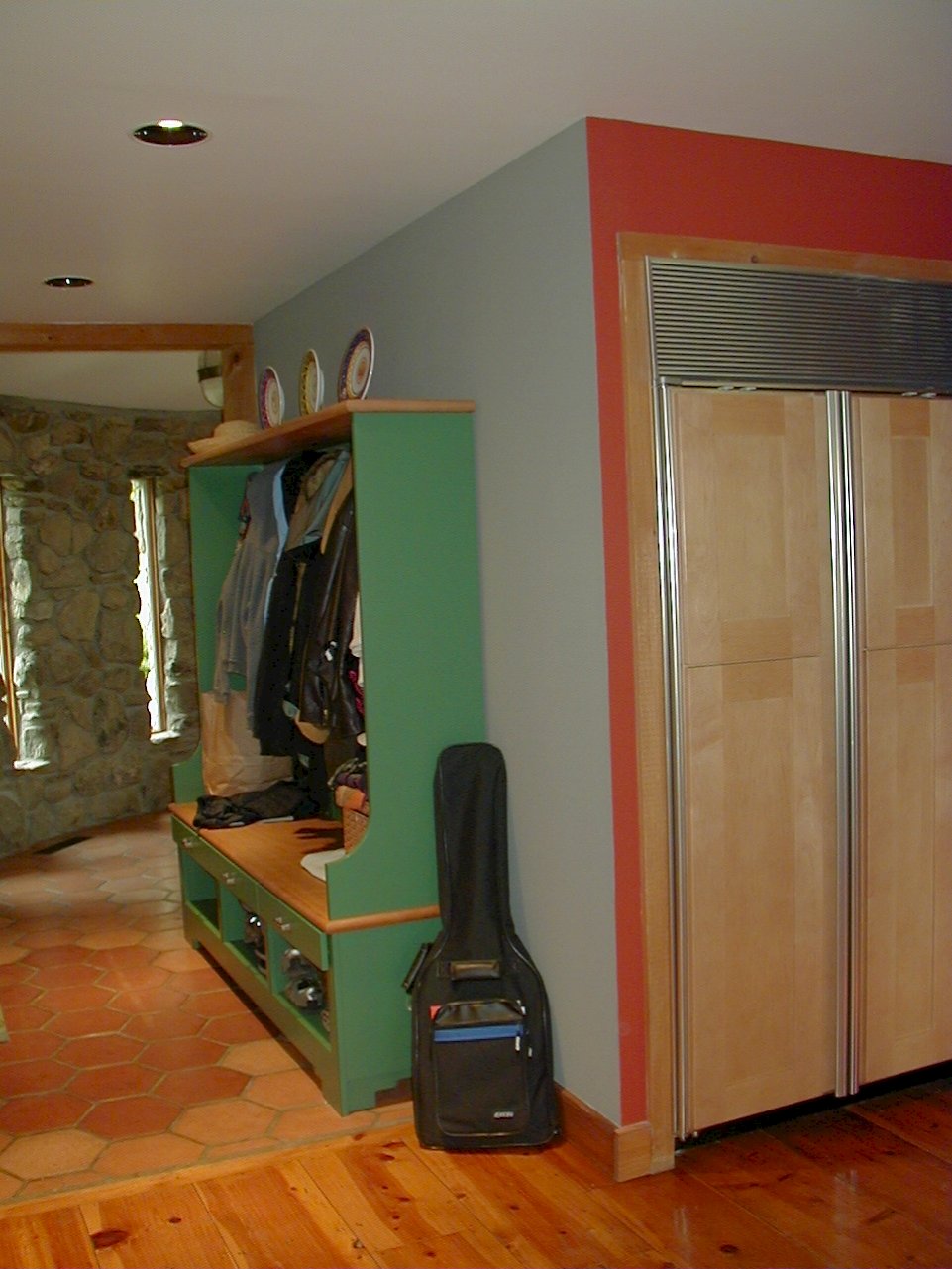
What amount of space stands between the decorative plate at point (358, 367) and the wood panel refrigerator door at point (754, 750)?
1.07 m

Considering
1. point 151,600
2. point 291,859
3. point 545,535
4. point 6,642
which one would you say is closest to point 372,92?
point 545,535

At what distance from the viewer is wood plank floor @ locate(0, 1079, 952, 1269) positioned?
8.47 feet

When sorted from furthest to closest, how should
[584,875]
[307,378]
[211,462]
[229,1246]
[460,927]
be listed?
[211,462]
[307,378]
[460,927]
[584,875]
[229,1246]

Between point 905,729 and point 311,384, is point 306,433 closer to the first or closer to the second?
point 311,384

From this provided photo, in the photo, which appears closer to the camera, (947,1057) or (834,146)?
(834,146)

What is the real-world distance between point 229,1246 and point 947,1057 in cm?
190

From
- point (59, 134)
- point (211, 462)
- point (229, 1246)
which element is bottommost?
point (229, 1246)

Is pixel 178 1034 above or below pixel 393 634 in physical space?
below

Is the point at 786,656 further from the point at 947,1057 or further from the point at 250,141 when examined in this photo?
the point at 250,141

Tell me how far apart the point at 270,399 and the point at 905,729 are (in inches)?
92.3

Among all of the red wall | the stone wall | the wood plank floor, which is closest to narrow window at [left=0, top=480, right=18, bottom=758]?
the stone wall

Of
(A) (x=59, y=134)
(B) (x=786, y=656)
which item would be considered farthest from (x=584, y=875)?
(A) (x=59, y=134)

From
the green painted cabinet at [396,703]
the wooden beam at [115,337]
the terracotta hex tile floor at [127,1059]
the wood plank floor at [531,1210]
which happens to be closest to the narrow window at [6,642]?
the terracotta hex tile floor at [127,1059]

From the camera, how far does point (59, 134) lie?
2.72 m
